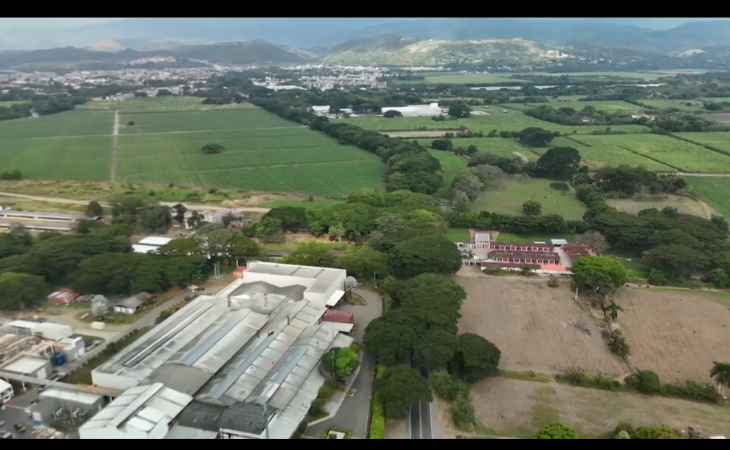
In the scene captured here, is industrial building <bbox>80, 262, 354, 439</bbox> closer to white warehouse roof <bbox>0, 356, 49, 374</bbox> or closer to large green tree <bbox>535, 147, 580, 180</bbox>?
white warehouse roof <bbox>0, 356, 49, 374</bbox>

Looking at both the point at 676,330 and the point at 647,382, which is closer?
the point at 647,382

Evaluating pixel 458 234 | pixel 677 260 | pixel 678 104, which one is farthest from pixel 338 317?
pixel 678 104

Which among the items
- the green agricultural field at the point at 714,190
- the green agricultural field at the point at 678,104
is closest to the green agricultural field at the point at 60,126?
the green agricultural field at the point at 714,190

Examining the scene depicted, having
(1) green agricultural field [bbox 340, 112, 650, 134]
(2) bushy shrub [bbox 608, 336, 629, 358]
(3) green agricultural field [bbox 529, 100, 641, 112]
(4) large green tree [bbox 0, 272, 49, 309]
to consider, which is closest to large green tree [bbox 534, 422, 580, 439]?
(2) bushy shrub [bbox 608, 336, 629, 358]

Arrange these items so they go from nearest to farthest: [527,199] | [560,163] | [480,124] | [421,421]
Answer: [421,421] < [527,199] < [560,163] < [480,124]

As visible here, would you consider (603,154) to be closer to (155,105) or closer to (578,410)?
(578,410)

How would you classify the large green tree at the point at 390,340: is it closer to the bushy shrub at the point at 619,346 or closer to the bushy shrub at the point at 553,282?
the bushy shrub at the point at 619,346
